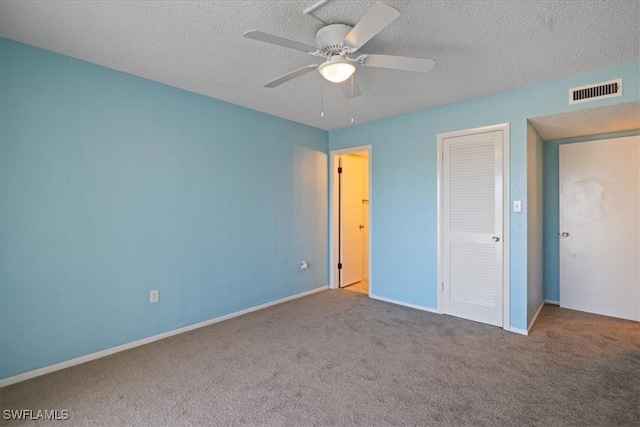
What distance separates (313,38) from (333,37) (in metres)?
0.28

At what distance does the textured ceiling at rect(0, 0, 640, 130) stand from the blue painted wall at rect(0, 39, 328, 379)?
1.08 feet

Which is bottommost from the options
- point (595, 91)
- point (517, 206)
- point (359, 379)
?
point (359, 379)

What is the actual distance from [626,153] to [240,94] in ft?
14.3

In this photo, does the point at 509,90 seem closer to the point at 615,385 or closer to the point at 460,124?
the point at 460,124

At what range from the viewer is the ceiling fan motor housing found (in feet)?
6.47

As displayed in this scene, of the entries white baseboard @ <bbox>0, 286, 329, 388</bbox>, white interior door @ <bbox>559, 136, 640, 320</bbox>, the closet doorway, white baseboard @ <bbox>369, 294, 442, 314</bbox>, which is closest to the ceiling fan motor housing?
the closet doorway

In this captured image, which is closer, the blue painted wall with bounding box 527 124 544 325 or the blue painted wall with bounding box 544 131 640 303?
the blue painted wall with bounding box 527 124 544 325

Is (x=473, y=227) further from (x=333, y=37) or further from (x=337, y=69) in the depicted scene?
(x=333, y=37)

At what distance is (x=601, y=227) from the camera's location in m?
3.73

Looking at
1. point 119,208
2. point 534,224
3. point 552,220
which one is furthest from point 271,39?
point 552,220

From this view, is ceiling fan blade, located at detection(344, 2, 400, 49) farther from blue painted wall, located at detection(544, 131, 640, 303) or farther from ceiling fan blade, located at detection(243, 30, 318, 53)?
blue painted wall, located at detection(544, 131, 640, 303)

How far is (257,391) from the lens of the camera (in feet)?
7.17

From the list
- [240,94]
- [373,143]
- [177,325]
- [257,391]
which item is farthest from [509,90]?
[177,325]

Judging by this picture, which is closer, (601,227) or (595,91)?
(595,91)
